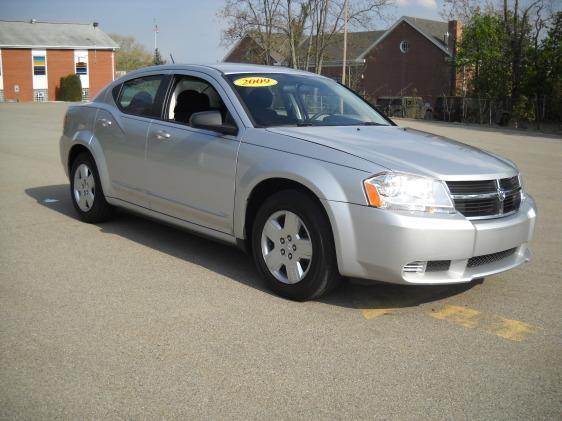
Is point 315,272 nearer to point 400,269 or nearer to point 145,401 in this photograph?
point 400,269

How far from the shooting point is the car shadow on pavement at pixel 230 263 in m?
4.91

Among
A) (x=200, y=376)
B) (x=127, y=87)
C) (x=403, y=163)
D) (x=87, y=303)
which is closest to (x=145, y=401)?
(x=200, y=376)

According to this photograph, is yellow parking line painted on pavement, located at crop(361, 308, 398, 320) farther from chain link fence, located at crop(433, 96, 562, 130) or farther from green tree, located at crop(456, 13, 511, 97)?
green tree, located at crop(456, 13, 511, 97)

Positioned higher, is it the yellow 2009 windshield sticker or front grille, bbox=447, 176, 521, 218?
the yellow 2009 windshield sticker

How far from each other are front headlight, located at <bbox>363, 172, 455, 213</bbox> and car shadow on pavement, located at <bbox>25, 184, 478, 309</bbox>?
0.62 metres

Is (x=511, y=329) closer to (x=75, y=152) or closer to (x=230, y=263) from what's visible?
(x=230, y=263)

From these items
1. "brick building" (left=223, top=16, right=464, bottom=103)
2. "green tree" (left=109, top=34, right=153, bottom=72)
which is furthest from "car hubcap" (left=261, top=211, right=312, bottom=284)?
"green tree" (left=109, top=34, right=153, bottom=72)

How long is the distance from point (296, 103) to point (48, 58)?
59.8m

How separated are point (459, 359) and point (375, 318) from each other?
2.53ft

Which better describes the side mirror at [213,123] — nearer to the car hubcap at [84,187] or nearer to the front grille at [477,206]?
the front grille at [477,206]

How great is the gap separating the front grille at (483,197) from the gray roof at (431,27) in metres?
47.6

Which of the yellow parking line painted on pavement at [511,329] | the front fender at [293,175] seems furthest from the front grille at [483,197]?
the yellow parking line painted on pavement at [511,329]

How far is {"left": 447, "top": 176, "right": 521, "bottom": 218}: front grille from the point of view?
4.39 m

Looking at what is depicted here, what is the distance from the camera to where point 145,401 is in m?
3.28
